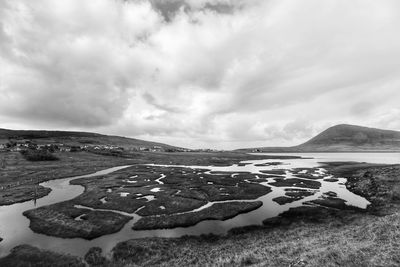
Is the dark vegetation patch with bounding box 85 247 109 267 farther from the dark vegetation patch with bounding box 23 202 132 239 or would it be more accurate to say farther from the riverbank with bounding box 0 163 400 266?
the dark vegetation patch with bounding box 23 202 132 239

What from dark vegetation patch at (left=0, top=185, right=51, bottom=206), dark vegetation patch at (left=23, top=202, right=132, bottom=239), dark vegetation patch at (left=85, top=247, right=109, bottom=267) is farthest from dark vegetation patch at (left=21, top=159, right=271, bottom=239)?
dark vegetation patch at (left=0, top=185, right=51, bottom=206)

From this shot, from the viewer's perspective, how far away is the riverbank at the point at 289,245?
1917cm

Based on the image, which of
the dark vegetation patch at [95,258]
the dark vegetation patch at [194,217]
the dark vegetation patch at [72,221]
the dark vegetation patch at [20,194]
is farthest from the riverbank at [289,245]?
the dark vegetation patch at [20,194]

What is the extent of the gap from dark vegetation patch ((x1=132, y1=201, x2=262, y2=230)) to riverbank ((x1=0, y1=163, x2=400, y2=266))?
19.2 feet

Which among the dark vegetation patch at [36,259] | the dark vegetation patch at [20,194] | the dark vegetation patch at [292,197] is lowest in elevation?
the dark vegetation patch at [36,259]

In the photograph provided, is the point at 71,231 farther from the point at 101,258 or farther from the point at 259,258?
the point at 259,258

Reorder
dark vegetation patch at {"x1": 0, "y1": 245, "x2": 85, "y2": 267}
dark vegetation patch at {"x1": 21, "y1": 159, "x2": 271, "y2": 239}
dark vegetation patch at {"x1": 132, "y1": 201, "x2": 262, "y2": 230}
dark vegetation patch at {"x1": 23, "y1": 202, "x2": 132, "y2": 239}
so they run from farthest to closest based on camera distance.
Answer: dark vegetation patch at {"x1": 132, "y1": 201, "x2": 262, "y2": 230}
dark vegetation patch at {"x1": 21, "y1": 159, "x2": 271, "y2": 239}
dark vegetation patch at {"x1": 23, "y1": 202, "x2": 132, "y2": 239}
dark vegetation patch at {"x1": 0, "y1": 245, "x2": 85, "y2": 267}

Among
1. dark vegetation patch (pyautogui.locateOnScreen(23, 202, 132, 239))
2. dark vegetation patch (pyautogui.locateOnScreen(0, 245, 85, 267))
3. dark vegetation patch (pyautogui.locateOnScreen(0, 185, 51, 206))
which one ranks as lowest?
dark vegetation patch (pyautogui.locateOnScreen(0, 245, 85, 267))

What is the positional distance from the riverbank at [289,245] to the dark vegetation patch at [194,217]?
584 centimetres

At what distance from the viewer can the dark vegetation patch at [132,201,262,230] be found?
36.2 metres

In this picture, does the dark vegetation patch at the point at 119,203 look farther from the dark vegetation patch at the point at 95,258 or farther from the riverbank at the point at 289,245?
the riverbank at the point at 289,245

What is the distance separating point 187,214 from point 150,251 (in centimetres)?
1465

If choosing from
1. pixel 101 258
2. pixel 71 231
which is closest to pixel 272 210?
pixel 101 258

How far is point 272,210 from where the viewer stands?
4381 cm
